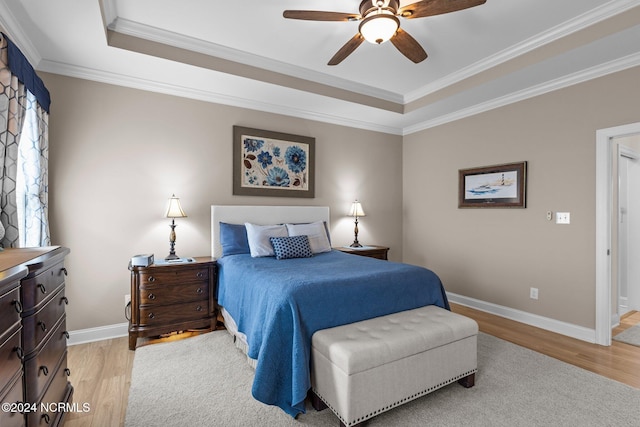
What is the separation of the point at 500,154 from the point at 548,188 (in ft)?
2.24

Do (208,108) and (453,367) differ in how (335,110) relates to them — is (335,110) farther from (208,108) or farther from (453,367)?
(453,367)

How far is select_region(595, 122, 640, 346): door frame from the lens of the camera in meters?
3.03

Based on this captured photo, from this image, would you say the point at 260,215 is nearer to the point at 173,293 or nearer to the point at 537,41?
the point at 173,293

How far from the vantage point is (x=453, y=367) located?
2158 millimetres

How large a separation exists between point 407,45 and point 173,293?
298 centimetres

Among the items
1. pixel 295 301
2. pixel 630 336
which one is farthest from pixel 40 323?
pixel 630 336

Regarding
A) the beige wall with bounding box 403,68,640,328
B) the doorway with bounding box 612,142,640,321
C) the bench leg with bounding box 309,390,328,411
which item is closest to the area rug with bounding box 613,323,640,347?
the beige wall with bounding box 403,68,640,328

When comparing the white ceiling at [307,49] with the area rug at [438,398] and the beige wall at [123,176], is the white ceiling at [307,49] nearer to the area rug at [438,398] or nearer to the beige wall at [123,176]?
the beige wall at [123,176]

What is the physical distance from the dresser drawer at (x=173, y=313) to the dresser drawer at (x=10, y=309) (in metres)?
1.81

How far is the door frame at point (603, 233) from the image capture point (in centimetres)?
303

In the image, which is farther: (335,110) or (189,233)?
(335,110)

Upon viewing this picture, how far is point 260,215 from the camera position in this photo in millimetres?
3984

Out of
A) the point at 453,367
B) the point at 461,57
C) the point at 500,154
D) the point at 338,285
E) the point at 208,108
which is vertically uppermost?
the point at 461,57

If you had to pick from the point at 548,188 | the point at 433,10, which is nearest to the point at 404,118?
the point at 548,188
